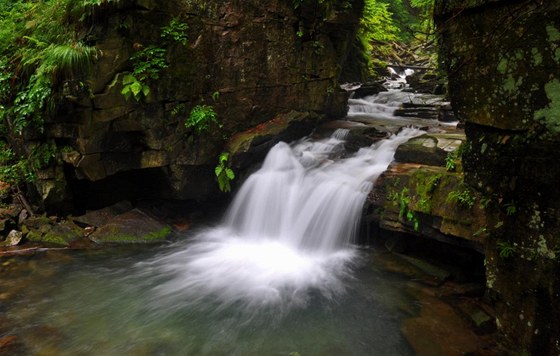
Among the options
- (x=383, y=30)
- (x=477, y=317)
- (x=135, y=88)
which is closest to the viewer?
(x=477, y=317)

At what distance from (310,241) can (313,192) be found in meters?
1.12

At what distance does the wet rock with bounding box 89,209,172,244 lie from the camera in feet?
26.2

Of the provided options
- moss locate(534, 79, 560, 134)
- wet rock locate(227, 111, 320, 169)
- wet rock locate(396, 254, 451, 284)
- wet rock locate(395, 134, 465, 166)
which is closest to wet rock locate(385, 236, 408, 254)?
wet rock locate(396, 254, 451, 284)

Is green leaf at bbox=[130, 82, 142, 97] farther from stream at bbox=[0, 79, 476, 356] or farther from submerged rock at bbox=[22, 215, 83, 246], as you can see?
submerged rock at bbox=[22, 215, 83, 246]

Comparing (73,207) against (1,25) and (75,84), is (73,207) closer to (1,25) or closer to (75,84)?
(75,84)

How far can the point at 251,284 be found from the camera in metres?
6.40

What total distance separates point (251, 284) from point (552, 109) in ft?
16.2

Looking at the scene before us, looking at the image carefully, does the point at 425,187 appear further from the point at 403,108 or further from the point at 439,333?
the point at 403,108

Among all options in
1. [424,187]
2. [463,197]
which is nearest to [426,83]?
[424,187]

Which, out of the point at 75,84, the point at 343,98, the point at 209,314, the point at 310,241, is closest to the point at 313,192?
the point at 310,241

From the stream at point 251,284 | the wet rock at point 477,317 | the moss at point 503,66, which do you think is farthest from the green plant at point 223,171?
the moss at point 503,66

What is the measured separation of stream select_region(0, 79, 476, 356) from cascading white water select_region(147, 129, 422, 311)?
2cm

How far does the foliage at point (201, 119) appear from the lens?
7.79 metres

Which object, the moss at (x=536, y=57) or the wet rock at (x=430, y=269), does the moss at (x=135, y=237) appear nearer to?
the wet rock at (x=430, y=269)
